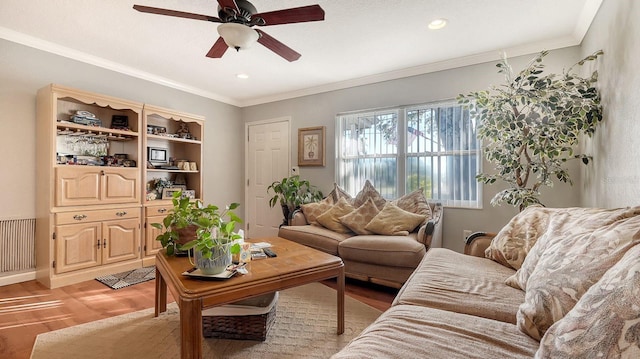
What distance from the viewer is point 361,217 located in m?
3.25

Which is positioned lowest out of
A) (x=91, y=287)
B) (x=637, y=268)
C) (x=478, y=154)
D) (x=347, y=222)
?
(x=91, y=287)

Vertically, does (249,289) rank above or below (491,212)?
below

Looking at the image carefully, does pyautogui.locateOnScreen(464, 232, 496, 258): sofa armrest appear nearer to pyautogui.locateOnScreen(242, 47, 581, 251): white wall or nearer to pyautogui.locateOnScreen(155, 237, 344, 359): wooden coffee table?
pyautogui.locateOnScreen(155, 237, 344, 359): wooden coffee table

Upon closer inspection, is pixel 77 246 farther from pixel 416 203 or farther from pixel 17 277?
pixel 416 203

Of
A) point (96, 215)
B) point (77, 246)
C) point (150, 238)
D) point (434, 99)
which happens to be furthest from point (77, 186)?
point (434, 99)

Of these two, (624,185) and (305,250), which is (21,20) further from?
(624,185)

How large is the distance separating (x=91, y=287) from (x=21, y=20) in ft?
8.06

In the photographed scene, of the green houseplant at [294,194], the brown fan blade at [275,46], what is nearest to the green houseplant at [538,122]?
the brown fan blade at [275,46]

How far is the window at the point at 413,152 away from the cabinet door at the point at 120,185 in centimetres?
253

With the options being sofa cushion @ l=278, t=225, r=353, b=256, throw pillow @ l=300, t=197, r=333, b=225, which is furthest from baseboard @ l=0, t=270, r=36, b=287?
throw pillow @ l=300, t=197, r=333, b=225

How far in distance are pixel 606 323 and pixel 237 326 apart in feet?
5.95

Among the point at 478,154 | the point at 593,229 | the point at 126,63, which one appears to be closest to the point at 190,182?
the point at 126,63

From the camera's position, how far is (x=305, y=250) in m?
2.18

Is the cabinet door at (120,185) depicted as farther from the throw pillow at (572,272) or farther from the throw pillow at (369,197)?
the throw pillow at (572,272)
